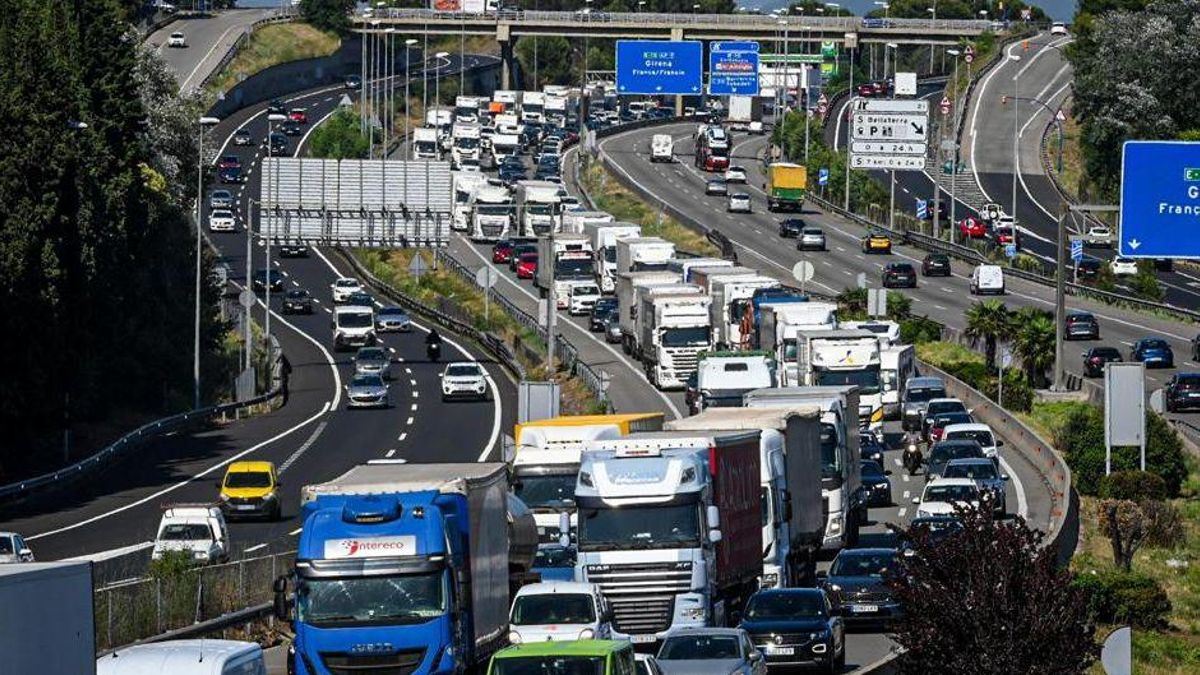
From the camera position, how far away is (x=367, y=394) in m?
81.5

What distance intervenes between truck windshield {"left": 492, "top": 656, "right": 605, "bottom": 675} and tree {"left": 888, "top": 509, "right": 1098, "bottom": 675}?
20.6 feet

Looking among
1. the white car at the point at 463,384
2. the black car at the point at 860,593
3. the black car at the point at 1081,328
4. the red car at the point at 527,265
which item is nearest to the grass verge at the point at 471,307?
the white car at the point at 463,384

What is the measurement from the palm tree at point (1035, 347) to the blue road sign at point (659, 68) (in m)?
58.3

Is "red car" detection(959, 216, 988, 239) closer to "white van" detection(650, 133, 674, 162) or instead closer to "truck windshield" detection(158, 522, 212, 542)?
"white van" detection(650, 133, 674, 162)

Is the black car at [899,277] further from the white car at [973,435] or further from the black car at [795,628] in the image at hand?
the black car at [795,628]

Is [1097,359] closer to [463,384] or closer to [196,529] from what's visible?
[463,384]

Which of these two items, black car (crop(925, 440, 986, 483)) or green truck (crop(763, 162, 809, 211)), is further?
green truck (crop(763, 162, 809, 211))

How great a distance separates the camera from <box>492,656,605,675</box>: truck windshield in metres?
25.3

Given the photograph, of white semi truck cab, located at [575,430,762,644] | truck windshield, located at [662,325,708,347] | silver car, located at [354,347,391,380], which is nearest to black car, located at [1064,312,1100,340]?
truck windshield, located at [662,325,708,347]

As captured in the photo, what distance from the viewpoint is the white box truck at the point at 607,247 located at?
100 meters

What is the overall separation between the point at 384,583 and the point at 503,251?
9256cm

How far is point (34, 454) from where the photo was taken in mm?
70312

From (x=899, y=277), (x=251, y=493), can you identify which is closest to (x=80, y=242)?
(x=251, y=493)

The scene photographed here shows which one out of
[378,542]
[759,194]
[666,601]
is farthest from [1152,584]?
[759,194]
